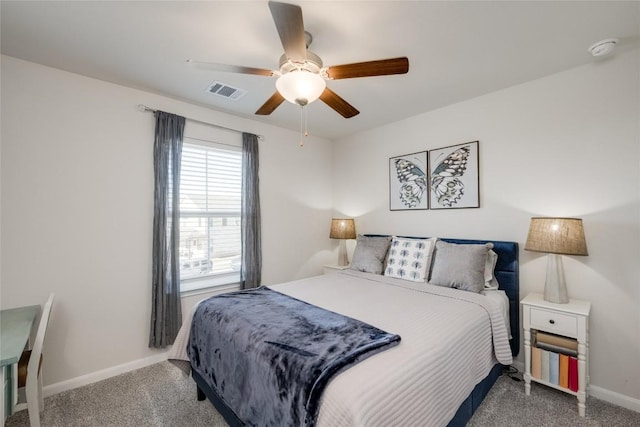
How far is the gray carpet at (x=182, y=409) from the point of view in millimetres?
1853

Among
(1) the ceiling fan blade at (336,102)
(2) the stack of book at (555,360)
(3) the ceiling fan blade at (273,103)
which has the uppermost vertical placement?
(3) the ceiling fan blade at (273,103)

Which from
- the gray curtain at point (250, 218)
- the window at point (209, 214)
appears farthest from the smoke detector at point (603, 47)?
the window at point (209, 214)

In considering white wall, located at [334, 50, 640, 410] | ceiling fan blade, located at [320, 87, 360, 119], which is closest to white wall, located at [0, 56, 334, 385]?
ceiling fan blade, located at [320, 87, 360, 119]

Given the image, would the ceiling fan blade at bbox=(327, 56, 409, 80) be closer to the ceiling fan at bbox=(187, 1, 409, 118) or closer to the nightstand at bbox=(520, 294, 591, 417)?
the ceiling fan at bbox=(187, 1, 409, 118)

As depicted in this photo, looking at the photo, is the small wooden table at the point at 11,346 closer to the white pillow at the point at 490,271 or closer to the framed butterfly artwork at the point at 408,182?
the white pillow at the point at 490,271

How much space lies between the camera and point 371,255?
3117 mm

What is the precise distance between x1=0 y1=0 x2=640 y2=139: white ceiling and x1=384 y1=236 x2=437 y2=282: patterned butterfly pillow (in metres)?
1.53

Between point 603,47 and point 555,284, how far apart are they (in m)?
1.73

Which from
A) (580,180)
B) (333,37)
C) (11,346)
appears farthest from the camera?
(580,180)

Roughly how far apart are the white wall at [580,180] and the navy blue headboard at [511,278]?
0.34 feet

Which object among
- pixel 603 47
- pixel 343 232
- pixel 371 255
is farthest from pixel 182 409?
pixel 603 47

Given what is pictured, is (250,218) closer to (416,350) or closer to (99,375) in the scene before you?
(99,375)

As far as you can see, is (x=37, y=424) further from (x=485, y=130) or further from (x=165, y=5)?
(x=485, y=130)

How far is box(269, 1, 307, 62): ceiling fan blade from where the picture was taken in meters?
1.23
